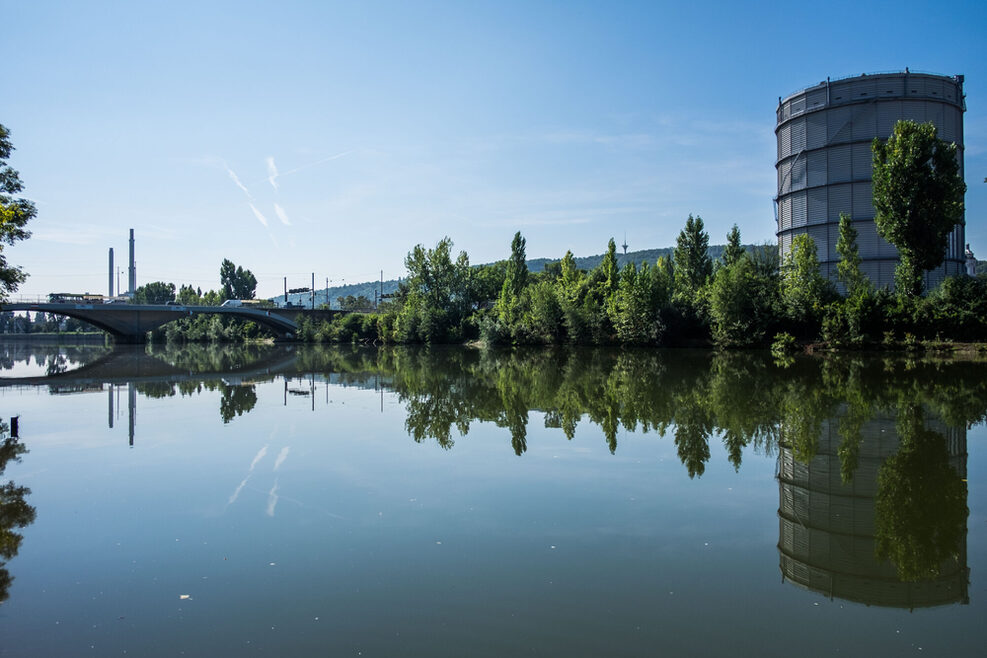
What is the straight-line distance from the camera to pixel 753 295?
142 ft

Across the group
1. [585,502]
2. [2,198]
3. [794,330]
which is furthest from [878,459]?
[794,330]

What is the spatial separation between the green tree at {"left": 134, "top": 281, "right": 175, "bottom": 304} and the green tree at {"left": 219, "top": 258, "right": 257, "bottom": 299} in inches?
783

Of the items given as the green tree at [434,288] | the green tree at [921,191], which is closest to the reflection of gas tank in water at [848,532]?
the green tree at [921,191]

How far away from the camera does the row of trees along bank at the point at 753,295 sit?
35.0 metres

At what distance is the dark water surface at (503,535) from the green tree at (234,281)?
106 metres

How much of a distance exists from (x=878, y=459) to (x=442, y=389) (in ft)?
47.7

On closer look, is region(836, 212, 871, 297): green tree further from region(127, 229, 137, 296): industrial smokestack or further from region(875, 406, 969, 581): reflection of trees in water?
region(127, 229, 137, 296): industrial smokestack

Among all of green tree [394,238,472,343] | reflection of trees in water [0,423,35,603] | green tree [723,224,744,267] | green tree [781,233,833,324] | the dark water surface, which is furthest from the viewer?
green tree [394,238,472,343]

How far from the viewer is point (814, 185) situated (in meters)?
48.2

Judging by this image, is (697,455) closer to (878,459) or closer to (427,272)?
(878,459)

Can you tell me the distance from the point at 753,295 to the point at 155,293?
395ft

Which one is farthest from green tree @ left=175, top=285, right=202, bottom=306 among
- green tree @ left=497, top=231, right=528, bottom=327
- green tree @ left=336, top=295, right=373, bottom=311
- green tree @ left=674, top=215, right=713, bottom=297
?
green tree @ left=674, top=215, right=713, bottom=297

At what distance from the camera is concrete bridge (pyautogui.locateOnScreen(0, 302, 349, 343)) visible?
6662 centimetres

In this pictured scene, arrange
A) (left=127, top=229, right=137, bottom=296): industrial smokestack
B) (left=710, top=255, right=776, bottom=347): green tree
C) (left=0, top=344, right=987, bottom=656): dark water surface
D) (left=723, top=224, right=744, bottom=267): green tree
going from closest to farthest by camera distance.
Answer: (left=0, top=344, right=987, bottom=656): dark water surface
(left=710, top=255, right=776, bottom=347): green tree
(left=723, top=224, right=744, bottom=267): green tree
(left=127, top=229, right=137, bottom=296): industrial smokestack
